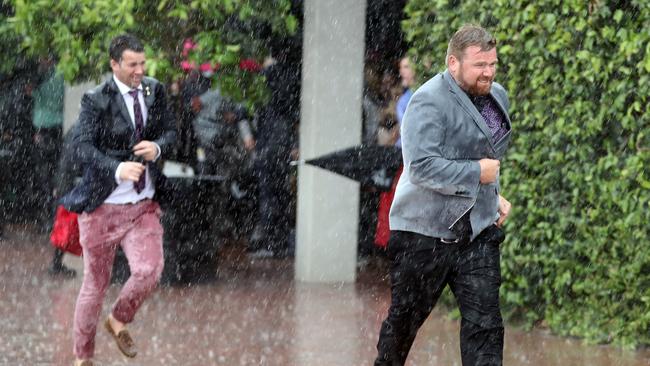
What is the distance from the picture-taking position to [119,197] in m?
8.18

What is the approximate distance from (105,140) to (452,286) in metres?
2.54

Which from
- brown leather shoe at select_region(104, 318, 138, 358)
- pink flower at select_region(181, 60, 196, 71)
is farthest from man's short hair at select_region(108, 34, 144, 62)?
pink flower at select_region(181, 60, 196, 71)

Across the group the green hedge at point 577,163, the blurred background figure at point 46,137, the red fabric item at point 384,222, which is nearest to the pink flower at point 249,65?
the red fabric item at point 384,222

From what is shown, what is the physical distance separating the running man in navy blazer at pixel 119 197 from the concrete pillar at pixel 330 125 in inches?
162

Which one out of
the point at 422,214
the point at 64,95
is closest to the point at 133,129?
the point at 422,214

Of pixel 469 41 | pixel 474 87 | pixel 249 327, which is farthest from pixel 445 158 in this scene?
pixel 249 327

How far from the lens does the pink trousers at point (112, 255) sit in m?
8.14

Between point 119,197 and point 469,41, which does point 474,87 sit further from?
point 119,197

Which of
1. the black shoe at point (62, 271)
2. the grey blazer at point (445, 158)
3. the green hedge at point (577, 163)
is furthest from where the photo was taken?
the black shoe at point (62, 271)

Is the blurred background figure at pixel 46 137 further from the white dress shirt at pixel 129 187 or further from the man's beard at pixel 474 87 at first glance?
the man's beard at pixel 474 87

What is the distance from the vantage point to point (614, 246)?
903 cm

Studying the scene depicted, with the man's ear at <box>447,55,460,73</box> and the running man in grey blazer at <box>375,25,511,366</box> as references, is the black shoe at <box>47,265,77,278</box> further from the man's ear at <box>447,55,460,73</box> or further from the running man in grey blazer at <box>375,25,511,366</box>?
the man's ear at <box>447,55,460,73</box>

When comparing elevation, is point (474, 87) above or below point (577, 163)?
above

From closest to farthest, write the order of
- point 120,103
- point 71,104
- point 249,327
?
point 120,103 < point 249,327 < point 71,104
